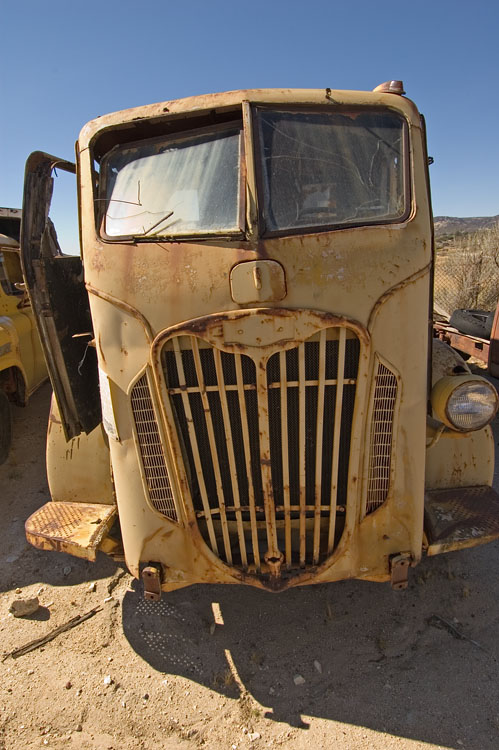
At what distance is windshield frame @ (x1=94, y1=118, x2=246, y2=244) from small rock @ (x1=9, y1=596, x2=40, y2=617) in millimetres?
2443

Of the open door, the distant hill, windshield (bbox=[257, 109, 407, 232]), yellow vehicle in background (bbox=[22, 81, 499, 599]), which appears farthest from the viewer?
the distant hill

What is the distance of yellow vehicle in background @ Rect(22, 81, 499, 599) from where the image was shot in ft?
7.41

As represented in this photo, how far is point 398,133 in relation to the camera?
2.56 metres

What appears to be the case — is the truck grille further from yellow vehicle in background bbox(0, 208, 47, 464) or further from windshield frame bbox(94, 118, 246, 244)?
yellow vehicle in background bbox(0, 208, 47, 464)

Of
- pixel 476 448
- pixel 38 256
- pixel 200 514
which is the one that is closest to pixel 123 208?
pixel 38 256

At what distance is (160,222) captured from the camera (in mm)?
2484

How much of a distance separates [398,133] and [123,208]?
4.92ft

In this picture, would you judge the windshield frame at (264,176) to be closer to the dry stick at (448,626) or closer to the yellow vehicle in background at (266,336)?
the yellow vehicle in background at (266,336)

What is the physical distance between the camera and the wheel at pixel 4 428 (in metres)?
5.18

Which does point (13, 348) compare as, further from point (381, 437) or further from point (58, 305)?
point (381, 437)

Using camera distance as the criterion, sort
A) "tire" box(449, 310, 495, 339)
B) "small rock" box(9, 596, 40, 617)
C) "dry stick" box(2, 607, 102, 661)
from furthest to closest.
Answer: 1. "tire" box(449, 310, 495, 339)
2. "small rock" box(9, 596, 40, 617)
3. "dry stick" box(2, 607, 102, 661)

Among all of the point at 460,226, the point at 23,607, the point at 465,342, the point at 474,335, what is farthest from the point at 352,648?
the point at 460,226

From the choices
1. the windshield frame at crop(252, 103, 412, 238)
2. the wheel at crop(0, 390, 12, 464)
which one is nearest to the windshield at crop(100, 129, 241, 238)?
the windshield frame at crop(252, 103, 412, 238)

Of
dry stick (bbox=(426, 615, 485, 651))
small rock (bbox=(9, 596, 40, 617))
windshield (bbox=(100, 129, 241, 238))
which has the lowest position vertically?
dry stick (bbox=(426, 615, 485, 651))
